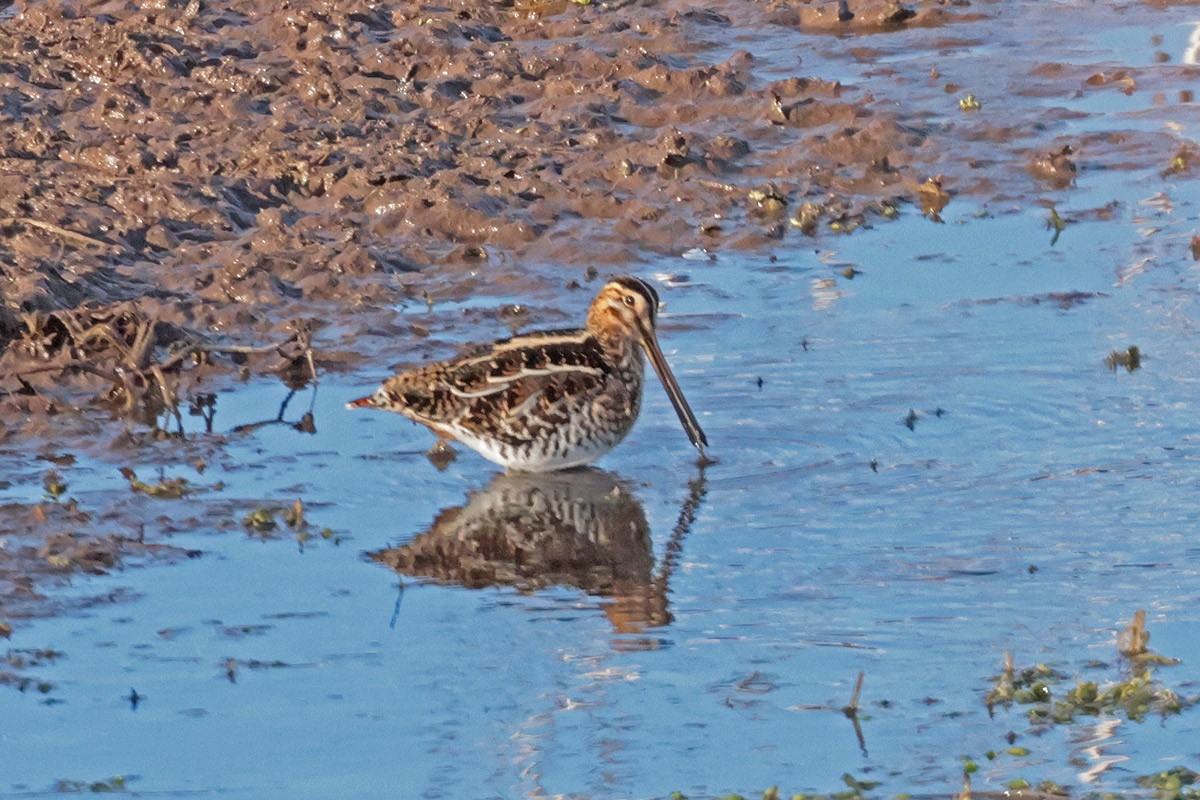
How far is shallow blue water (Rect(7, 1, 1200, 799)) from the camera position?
5066 millimetres

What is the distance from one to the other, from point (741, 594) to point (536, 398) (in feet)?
5.05

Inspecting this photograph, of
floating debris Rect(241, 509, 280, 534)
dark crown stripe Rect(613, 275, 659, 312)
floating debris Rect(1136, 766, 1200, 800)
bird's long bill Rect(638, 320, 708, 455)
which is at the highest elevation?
dark crown stripe Rect(613, 275, 659, 312)

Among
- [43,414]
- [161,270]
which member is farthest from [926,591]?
[161,270]

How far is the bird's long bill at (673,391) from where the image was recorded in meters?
7.45

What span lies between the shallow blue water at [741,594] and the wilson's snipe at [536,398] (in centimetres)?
19

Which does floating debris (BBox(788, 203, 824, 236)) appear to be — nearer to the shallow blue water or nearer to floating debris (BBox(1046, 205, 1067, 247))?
the shallow blue water

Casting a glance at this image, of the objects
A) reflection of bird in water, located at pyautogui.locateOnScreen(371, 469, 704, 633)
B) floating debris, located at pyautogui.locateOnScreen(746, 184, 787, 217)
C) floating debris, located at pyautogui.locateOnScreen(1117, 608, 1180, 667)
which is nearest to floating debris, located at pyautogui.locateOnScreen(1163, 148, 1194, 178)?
floating debris, located at pyautogui.locateOnScreen(746, 184, 787, 217)

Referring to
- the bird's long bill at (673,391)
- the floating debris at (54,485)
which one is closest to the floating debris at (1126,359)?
the bird's long bill at (673,391)

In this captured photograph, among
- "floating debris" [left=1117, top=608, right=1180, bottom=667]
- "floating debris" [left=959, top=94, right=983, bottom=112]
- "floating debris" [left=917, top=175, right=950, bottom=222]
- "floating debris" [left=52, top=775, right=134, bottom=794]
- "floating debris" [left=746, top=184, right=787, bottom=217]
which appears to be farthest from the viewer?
"floating debris" [left=959, top=94, right=983, bottom=112]

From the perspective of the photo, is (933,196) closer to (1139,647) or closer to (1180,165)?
(1180,165)

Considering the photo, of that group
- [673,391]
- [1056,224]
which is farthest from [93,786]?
[1056,224]

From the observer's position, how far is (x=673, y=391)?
24.9 ft

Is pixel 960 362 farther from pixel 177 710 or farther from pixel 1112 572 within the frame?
pixel 177 710

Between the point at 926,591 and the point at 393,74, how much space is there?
7.26m
